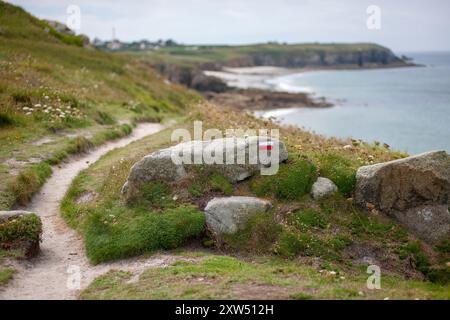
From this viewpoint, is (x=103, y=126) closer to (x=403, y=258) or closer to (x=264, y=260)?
(x=264, y=260)

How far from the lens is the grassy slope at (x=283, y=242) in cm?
1211

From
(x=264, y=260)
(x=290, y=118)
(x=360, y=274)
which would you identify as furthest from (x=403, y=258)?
(x=290, y=118)

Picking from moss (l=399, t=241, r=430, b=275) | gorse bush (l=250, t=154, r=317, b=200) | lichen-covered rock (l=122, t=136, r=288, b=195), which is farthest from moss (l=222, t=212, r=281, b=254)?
moss (l=399, t=241, r=430, b=275)

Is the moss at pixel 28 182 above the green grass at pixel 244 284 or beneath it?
above

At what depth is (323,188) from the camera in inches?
651

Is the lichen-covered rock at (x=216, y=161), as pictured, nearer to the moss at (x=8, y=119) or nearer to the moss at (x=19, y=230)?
the moss at (x=19, y=230)

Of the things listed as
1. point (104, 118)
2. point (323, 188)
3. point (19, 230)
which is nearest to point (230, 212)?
point (323, 188)

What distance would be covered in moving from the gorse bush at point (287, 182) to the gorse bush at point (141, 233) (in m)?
2.41

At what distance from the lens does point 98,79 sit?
45.1m

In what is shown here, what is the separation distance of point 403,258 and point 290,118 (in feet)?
174

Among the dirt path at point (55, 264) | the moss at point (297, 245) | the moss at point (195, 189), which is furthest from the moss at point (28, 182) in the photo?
the moss at point (297, 245)

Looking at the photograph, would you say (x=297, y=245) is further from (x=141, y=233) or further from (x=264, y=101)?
(x=264, y=101)

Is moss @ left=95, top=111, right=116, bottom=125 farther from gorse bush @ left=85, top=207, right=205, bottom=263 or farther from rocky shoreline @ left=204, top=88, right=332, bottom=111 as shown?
rocky shoreline @ left=204, top=88, right=332, bottom=111

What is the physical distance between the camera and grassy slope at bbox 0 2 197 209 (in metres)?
22.9
